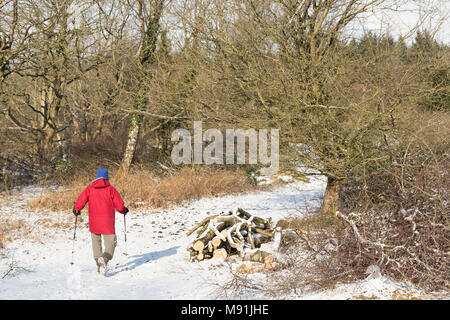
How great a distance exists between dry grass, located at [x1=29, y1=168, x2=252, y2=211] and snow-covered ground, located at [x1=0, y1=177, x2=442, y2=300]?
1.41 feet

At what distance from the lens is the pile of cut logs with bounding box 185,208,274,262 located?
19.6 ft

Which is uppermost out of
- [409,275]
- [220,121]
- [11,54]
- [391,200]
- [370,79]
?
[11,54]

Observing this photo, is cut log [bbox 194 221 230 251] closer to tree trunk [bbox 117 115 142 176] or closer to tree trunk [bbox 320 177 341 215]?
tree trunk [bbox 320 177 341 215]

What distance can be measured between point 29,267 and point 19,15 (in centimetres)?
700

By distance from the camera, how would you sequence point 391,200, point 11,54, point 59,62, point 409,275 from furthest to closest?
point 59,62 < point 11,54 < point 391,200 < point 409,275

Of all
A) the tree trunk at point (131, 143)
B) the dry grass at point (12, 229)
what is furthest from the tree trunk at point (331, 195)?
the tree trunk at point (131, 143)

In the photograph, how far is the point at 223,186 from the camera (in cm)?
1162

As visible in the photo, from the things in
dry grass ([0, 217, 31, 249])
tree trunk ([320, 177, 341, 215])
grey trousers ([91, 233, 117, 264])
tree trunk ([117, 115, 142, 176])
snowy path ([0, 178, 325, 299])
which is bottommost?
snowy path ([0, 178, 325, 299])

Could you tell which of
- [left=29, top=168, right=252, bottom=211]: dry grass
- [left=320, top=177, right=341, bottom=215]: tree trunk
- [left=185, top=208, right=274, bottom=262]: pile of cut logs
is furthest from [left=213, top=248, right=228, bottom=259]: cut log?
[left=29, top=168, right=252, bottom=211]: dry grass

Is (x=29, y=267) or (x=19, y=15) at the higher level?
(x=19, y=15)

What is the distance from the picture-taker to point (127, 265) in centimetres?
582

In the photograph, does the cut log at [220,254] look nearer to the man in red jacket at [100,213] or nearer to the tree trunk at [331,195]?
the man in red jacket at [100,213]

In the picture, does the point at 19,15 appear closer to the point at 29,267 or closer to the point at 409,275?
the point at 29,267
